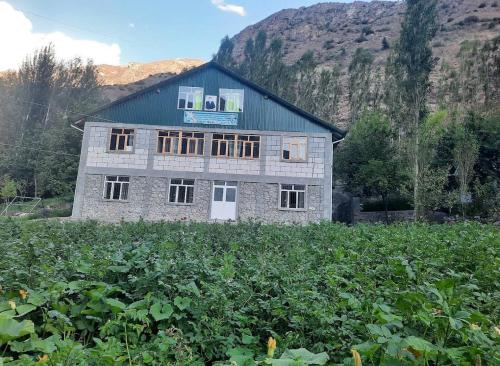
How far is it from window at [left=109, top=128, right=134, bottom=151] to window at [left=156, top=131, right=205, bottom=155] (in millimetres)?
1900

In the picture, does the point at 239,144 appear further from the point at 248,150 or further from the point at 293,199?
the point at 293,199

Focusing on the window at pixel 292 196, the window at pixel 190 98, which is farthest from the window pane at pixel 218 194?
the window at pixel 190 98

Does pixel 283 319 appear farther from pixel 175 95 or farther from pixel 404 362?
pixel 175 95

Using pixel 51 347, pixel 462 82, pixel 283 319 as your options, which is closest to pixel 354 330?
pixel 283 319

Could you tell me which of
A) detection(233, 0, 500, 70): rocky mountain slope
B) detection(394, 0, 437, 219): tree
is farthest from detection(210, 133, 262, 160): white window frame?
detection(233, 0, 500, 70): rocky mountain slope

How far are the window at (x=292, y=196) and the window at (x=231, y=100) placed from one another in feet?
19.9

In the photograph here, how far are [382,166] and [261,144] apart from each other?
1261 centimetres

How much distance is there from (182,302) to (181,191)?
1951 cm

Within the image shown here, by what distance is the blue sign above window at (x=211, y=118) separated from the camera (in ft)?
73.6

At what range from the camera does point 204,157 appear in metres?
22.1

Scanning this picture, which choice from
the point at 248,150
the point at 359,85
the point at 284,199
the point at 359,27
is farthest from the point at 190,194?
the point at 359,27

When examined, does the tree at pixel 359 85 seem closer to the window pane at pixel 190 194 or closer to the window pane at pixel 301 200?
the window pane at pixel 301 200

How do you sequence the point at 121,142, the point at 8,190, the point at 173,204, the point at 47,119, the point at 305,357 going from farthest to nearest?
the point at 47,119 → the point at 8,190 → the point at 121,142 → the point at 173,204 → the point at 305,357

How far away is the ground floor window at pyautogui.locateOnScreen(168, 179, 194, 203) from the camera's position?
2188 centimetres
